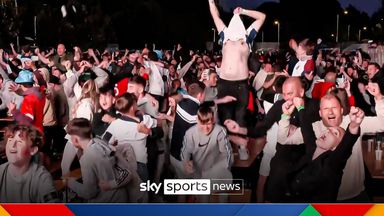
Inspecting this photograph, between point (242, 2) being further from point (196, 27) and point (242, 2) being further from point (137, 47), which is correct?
point (137, 47)

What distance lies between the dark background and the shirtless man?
4cm

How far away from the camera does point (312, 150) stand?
16.1 feet

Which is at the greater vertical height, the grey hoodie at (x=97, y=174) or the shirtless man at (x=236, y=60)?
the shirtless man at (x=236, y=60)

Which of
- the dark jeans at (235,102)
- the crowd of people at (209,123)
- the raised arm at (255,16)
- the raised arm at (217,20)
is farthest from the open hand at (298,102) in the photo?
the raised arm at (217,20)

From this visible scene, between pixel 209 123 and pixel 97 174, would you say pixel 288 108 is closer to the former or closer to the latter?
pixel 209 123

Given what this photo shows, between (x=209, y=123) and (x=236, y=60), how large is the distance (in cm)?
34

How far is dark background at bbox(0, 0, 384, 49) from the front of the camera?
16.4ft

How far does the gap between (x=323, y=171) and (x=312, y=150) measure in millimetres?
116

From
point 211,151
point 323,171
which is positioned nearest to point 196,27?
point 211,151

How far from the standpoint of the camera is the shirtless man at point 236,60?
4.96 m

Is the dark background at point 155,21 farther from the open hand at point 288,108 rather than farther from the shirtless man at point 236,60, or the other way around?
the open hand at point 288,108

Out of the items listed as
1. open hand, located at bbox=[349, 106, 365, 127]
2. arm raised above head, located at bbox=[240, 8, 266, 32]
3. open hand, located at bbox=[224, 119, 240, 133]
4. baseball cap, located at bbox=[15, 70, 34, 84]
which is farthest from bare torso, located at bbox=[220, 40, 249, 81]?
baseball cap, located at bbox=[15, 70, 34, 84]

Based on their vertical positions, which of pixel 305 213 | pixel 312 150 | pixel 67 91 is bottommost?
pixel 305 213

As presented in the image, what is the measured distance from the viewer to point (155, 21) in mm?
5086
